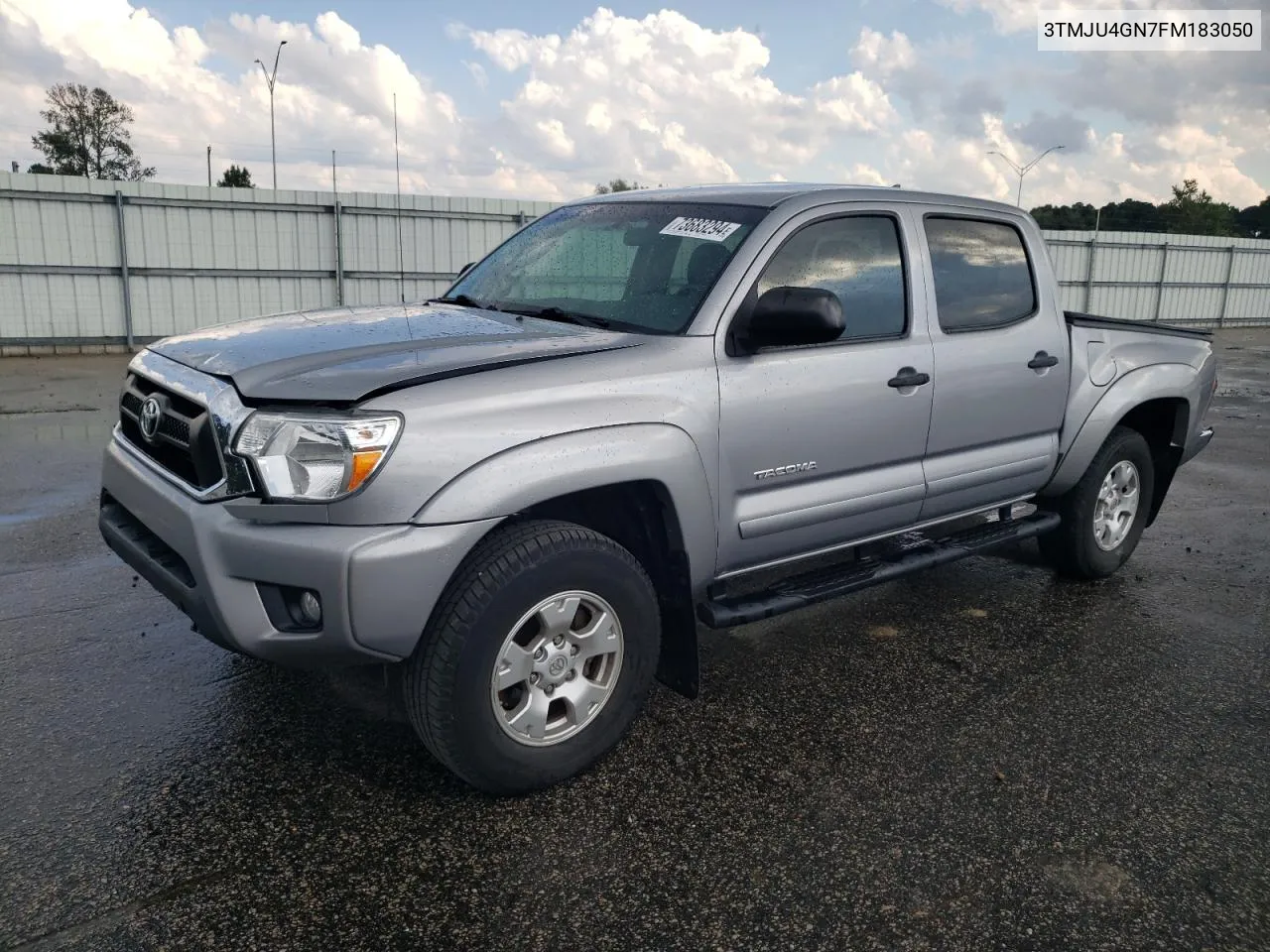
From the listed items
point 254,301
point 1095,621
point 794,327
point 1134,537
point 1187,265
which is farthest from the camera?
point 1187,265

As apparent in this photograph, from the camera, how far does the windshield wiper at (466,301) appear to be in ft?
13.1

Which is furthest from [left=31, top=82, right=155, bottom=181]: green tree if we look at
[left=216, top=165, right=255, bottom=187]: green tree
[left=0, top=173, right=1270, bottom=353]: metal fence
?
[left=0, top=173, right=1270, bottom=353]: metal fence

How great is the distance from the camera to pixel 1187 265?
87.8 feet

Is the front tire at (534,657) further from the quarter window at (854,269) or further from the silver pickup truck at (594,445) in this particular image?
the quarter window at (854,269)

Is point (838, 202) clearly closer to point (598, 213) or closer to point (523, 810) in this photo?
point (598, 213)

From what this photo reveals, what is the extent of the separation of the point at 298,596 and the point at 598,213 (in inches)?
88.6

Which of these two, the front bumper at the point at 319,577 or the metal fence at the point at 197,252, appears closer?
the front bumper at the point at 319,577

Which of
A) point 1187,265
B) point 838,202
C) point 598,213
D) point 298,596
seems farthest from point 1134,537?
point 1187,265

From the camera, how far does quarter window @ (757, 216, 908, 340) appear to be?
3623 mm

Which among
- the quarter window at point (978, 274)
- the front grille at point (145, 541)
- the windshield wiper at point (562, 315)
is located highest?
the quarter window at point (978, 274)

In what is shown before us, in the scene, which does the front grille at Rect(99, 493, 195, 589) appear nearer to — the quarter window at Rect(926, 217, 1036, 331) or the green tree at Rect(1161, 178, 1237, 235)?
the quarter window at Rect(926, 217, 1036, 331)

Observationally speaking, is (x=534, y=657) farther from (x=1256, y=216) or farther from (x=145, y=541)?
(x=1256, y=216)

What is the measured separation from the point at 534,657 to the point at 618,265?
165 centimetres

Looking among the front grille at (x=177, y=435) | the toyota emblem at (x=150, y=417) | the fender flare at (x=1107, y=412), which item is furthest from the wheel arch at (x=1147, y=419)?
the toyota emblem at (x=150, y=417)
